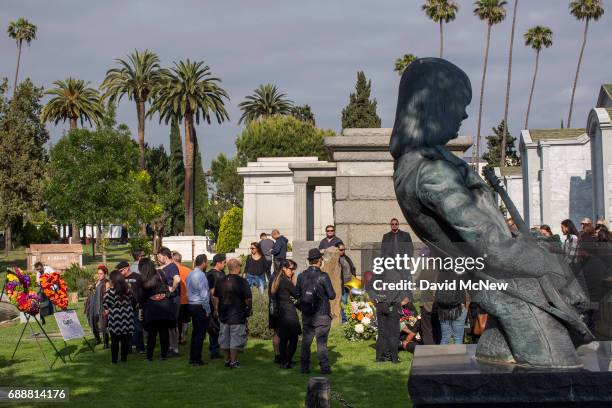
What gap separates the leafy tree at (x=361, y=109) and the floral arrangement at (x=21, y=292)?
2585 inches

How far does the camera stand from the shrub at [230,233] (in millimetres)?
49750

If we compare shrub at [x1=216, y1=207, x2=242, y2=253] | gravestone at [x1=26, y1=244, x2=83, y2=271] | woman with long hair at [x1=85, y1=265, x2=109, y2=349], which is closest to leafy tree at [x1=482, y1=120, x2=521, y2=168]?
shrub at [x1=216, y1=207, x2=242, y2=253]

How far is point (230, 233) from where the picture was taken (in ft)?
166

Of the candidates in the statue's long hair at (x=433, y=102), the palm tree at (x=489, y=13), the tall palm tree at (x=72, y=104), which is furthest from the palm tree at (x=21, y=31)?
the statue's long hair at (x=433, y=102)

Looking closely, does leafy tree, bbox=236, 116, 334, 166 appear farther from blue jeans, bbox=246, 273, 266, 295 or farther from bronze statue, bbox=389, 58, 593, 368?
bronze statue, bbox=389, 58, 593, 368

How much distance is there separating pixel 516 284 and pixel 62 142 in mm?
44969

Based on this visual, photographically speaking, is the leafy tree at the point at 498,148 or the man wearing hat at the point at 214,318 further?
the leafy tree at the point at 498,148

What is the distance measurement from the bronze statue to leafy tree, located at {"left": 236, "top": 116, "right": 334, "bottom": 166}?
67.0m

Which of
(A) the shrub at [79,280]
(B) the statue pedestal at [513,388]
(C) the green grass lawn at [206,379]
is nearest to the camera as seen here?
(B) the statue pedestal at [513,388]

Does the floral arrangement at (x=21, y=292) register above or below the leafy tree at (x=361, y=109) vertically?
below

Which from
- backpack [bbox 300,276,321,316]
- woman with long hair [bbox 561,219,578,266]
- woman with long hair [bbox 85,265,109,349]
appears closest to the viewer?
woman with long hair [bbox 561,219,578,266]

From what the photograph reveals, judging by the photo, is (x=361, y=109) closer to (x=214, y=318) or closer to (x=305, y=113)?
(x=305, y=113)

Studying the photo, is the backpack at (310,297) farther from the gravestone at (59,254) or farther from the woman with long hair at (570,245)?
the gravestone at (59,254)

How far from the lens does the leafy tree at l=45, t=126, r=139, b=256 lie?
151ft
